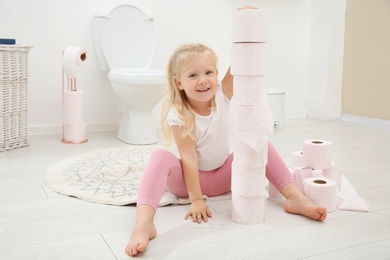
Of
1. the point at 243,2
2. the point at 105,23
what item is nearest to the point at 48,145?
the point at 105,23

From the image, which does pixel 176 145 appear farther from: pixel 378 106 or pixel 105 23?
pixel 378 106

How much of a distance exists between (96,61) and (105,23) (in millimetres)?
265

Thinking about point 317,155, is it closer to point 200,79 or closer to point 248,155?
point 248,155

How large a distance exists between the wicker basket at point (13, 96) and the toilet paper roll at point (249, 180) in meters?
1.45

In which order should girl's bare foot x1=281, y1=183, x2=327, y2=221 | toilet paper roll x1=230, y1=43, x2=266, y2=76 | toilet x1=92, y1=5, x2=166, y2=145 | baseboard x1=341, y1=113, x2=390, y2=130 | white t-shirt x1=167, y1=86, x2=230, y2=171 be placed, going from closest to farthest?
1. toilet paper roll x1=230, y1=43, x2=266, y2=76
2. girl's bare foot x1=281, y1=183, x2=327, y2=221
3. white t-shirt x1=167, y1=86, x2=230, y2=171
4. toilet x1=92, y1=5, x2=166, y2=145
5. baseboard x1=341, y1=113, x2=390, y2=130

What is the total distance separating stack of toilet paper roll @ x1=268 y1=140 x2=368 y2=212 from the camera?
138 cm

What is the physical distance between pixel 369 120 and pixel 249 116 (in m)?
2.16

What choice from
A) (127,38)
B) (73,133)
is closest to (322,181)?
(73,133)

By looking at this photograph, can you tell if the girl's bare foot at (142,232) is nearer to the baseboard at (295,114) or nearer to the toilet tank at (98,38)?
the toilet tank at (98,38)

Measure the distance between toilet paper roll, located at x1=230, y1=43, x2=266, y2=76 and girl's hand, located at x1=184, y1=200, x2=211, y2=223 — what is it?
43 cm

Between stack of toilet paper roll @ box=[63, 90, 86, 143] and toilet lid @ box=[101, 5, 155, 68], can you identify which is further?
toilet lid @ box=[101, 5, 155, 68]

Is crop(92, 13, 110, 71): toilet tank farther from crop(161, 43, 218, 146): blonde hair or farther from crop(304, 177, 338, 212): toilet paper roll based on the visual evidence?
crop(304, 177, 338, 212): toilet paper roll

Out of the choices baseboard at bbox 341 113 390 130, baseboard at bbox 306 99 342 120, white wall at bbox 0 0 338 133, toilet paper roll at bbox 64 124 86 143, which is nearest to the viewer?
toilet paper roll at bbox 64 124 86 143

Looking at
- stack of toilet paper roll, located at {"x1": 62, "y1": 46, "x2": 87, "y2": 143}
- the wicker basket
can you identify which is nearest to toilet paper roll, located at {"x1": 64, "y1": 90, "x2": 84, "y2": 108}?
stack of toilet paper roll, located at {"x1": 62, "y1": 46, "x2": 87, "y2": 143}
